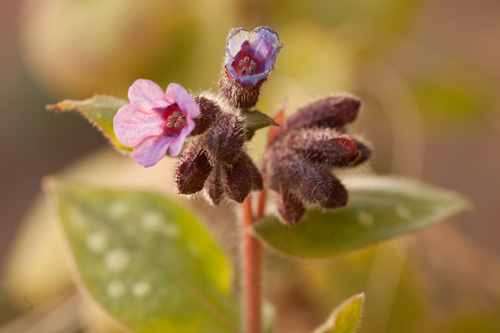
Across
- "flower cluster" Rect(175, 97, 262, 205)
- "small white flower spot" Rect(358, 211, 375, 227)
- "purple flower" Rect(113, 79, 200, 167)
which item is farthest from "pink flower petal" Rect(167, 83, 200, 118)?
"small white flower spot" Rect(358, 211, 375, 227)

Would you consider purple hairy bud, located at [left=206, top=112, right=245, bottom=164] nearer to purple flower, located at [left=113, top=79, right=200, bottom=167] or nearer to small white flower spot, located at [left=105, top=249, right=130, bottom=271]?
purple flower, located at [left=113, top=79, right=200, bottom=167]

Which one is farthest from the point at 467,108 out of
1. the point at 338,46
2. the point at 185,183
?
the point at 185,183

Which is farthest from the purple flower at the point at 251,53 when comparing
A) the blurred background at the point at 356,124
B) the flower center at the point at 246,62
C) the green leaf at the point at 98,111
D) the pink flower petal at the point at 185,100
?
the blurred background at the point at 356,124

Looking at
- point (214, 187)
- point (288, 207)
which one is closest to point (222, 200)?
point (214, 187)

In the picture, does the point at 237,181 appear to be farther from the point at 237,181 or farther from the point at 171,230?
the point at 171,230

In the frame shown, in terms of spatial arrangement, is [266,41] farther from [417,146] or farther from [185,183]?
[417,146]

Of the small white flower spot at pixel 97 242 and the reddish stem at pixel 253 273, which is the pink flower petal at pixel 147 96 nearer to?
the reddish stem at pixel 253 273

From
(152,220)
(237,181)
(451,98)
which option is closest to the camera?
(237,181)
